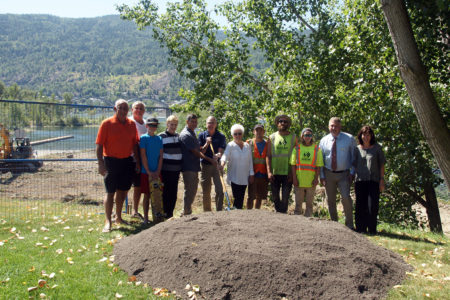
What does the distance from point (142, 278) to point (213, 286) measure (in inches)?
34.6

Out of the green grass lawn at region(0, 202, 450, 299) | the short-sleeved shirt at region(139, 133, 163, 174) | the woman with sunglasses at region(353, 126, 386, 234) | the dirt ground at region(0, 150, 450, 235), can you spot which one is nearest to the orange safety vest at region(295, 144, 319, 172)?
the woman with sunglasses at region(353, 126, 386, 234)

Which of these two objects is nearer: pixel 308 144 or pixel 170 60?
pixel 308 144

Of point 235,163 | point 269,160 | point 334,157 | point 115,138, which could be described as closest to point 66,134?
point 115,138

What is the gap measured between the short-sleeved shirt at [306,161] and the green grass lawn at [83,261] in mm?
1368

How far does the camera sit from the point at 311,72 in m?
9.16

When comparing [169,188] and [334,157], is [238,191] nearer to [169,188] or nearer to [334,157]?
[169,188]

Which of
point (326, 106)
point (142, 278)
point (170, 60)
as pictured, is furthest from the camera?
point (170, 60)

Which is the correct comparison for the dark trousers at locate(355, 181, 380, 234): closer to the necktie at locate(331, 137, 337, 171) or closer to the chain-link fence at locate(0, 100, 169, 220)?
the necktie at locate(331, 137, 337, 171)

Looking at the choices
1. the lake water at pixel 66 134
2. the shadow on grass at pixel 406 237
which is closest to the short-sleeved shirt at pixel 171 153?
the lake water at pixel 66 134

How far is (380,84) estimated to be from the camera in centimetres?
802

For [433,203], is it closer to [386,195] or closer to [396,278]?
[386,195]

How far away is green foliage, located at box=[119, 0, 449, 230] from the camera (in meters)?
8.16


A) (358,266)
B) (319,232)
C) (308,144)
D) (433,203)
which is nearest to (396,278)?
(358,266)

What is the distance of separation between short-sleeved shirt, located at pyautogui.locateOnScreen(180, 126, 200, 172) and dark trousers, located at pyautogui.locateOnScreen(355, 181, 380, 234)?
9.01 feet
